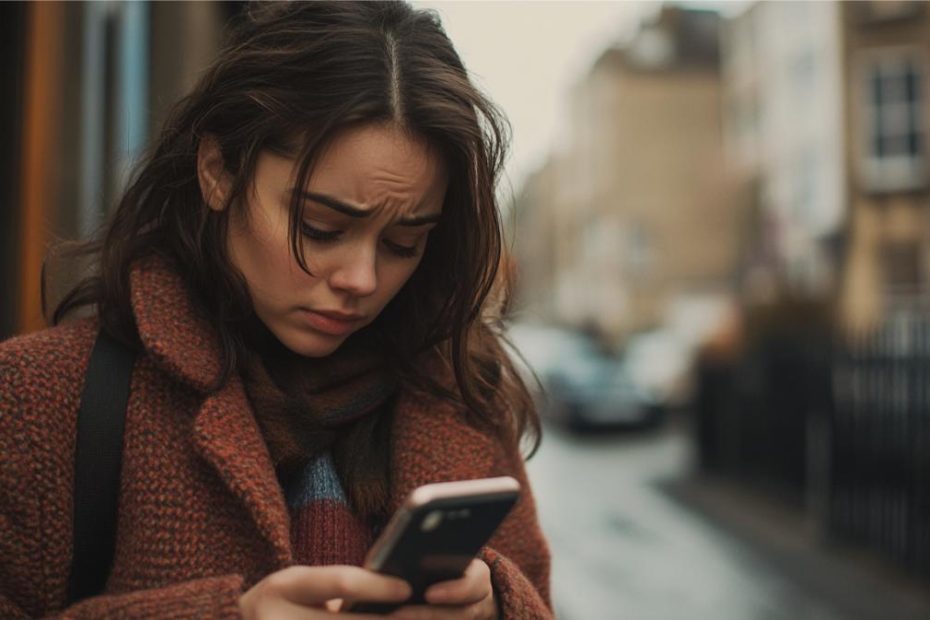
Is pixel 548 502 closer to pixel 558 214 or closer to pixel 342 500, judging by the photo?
pixel 342 500

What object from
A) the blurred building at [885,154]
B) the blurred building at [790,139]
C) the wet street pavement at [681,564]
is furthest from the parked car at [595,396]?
the blurred building at [885,154]

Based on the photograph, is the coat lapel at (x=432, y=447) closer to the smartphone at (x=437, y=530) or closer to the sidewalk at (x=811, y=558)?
the smartphone at (x=437, y=530)

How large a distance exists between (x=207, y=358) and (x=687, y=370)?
1582cm

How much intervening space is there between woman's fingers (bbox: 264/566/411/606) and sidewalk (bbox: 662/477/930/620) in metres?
5.41

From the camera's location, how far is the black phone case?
105 cm

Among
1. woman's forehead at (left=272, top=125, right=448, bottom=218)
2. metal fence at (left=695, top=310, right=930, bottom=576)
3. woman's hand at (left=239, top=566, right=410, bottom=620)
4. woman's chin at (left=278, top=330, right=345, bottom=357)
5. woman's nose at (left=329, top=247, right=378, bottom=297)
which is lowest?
metal fence at (left=695, top=310, right=930, bottom=576)

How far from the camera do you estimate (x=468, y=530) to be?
1113mm

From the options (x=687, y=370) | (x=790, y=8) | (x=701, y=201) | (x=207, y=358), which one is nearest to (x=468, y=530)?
(x=207, y=358)

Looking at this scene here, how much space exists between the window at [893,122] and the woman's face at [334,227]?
22.7 m

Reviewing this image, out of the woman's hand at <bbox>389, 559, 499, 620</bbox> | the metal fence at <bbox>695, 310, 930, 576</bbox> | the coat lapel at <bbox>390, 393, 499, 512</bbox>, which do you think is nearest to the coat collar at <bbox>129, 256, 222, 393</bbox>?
the coat lapel at <bbox>390, 393, 499, 512</bbox>

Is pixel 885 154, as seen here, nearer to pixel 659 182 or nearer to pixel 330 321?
pixel 659 182

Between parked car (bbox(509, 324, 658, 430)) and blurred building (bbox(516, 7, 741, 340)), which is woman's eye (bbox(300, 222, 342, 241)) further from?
blurred building (bbox(516, 7, 741, 340))

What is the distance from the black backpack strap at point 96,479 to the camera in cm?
→ 129

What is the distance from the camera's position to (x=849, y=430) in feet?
24.3
